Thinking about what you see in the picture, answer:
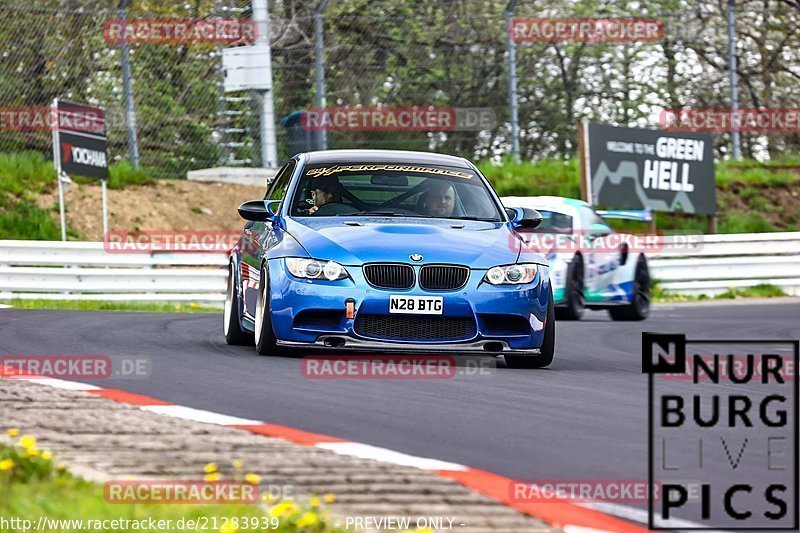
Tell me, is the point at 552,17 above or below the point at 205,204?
above

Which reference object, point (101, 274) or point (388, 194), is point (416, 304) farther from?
point (101, 274)

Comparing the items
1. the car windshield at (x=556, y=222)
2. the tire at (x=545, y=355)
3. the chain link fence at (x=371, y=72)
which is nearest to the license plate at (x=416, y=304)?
the tire at (x=545, y=355)

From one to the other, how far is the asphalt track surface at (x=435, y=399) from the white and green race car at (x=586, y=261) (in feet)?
11.0

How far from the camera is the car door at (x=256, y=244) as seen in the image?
1009cm

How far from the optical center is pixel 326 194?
10453 millimetres

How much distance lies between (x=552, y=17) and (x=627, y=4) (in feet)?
5.18

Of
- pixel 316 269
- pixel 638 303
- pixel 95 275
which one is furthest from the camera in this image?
pixel 95 275

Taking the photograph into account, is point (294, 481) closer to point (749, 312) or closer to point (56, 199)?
point (749, 312)

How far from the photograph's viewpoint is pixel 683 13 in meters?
25.0

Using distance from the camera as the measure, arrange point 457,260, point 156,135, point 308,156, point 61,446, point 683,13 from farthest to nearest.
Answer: point 683,13
point 156,135
point 308,156
point 457,260
point 61,446

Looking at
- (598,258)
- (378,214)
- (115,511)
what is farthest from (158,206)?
(115,511)

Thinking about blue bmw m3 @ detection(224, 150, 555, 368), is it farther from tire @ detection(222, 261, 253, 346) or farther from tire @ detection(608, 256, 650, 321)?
tire @ detection(608, 256, 650, 321)

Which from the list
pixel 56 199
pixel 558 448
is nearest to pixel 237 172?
pixel 56 199

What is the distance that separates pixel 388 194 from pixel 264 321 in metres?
1.44
